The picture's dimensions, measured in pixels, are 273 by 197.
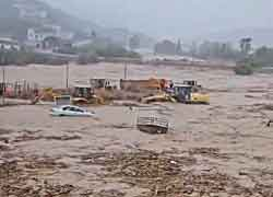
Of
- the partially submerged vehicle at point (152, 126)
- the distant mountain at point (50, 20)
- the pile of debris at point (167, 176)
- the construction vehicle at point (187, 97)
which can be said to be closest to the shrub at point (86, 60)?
the construction vehicle at point (187, 97)

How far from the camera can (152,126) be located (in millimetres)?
24891

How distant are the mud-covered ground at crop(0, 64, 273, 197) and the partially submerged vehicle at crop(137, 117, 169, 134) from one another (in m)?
0.37

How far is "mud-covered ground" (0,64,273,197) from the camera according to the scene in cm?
1589

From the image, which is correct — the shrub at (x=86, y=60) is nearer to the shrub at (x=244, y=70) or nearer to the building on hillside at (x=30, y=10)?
the shrub at (x=244, y=70)

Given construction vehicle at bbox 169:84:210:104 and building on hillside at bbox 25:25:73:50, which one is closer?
construction vehicle at bbox 169:84:210:104

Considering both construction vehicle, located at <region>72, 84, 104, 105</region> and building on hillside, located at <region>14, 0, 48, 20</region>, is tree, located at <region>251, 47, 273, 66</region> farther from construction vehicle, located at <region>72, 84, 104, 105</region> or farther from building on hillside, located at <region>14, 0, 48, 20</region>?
building on hillside, located at <region>14, 0, 48, 20</region>

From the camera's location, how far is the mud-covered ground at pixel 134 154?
52.1 ft

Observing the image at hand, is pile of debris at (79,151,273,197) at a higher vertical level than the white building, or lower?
lower

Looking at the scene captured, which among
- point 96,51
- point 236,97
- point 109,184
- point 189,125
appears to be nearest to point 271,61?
point 96,51

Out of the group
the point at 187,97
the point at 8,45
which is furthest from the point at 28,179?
the point at 8,45

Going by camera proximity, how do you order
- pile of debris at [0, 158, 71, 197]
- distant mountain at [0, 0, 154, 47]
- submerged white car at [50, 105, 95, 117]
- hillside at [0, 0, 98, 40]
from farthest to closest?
hillside at [0, 0, 98, 40]
distant mountain at [0, 0, 154, 47]
submerged white car at [50, 105, 95, 117]
pile of debris at [0, 158, 71, 197]

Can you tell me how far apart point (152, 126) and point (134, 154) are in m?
4.74

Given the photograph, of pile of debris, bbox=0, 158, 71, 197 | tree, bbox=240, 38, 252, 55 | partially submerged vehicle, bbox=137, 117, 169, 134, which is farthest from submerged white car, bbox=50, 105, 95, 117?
tree, bbox=240, 38, 252, 55

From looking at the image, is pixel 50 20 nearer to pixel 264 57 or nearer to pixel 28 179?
pixel 264 57
